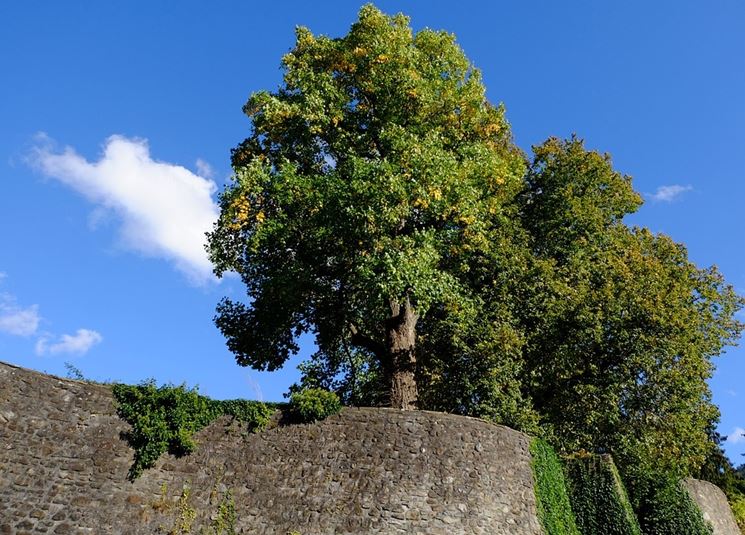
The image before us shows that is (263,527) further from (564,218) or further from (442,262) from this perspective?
(564,218)

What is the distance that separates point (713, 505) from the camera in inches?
950

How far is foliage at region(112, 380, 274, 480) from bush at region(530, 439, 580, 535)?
27.8ft

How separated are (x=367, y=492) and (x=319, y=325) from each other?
980 cm

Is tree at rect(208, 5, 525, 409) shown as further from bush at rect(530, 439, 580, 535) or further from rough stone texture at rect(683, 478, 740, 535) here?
rough stone texture at rect(683, 478, 740, 535)

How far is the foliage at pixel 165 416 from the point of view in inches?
611

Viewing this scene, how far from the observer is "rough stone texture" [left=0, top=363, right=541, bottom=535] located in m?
14.4

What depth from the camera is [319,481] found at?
1580 cm

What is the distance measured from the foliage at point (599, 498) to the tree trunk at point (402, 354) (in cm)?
619

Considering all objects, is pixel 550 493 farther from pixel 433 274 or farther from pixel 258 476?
pixel 258 476

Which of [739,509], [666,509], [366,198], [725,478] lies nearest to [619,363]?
[666,509]

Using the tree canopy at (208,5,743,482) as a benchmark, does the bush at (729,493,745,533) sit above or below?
below

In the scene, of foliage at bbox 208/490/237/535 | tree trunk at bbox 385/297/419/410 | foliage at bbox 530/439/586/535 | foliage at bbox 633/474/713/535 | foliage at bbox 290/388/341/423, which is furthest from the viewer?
foliage at bbox 633/474/713/535

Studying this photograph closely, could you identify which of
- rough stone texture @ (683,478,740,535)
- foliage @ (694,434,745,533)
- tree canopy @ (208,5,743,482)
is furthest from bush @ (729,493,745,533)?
tree canopy @ (208,5,743,482)

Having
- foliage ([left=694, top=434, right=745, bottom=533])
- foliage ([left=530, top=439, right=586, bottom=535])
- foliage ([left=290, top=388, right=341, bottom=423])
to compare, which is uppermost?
foliage ([left=694, top=434, right=745, bottom=533])
